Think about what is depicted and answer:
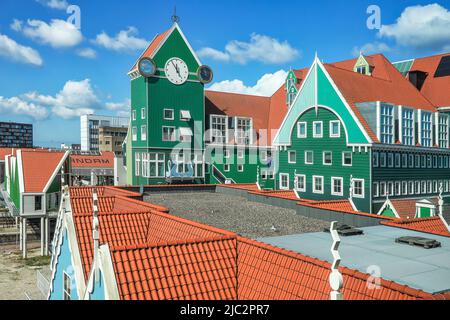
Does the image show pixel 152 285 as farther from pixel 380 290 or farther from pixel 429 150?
pixel 429 150

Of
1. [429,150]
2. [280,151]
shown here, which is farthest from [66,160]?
[429,150]

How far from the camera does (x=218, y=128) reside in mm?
48312

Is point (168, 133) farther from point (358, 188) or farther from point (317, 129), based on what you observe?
point (358, 188)

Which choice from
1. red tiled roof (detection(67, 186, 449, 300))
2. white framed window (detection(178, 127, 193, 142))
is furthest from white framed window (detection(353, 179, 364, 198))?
red tiled roof (detection(67, 186, 449, 300))

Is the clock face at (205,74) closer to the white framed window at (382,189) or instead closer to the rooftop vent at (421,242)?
the white framed window at (382,189)

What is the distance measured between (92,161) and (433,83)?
215 ft

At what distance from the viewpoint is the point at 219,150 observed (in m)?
48.1

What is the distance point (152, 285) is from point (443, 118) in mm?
37302

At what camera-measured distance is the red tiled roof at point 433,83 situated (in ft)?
133

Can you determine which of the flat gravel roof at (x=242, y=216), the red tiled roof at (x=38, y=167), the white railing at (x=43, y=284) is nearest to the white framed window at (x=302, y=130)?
the flat gravel roof at (x=242, y=216)

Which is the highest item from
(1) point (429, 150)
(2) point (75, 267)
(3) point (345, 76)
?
(3) point (345, 76)

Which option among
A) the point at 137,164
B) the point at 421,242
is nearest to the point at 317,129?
the point at 137,164

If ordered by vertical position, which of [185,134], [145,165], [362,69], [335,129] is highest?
[362,69]

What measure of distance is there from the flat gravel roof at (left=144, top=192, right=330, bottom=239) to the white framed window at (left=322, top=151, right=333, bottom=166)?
952 cm
